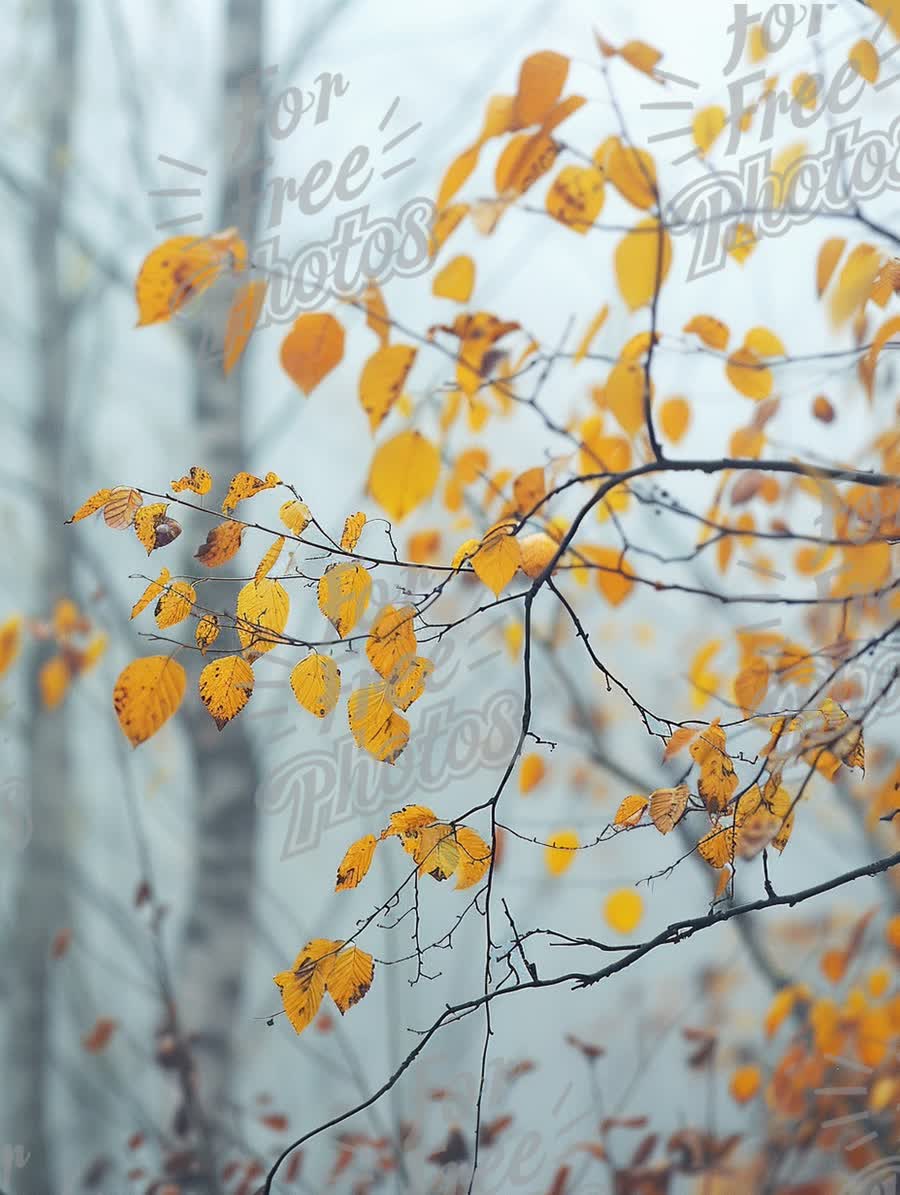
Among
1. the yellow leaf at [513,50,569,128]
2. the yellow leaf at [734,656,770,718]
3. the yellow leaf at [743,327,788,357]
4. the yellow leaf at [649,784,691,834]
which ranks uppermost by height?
the yellow leaf at [513,50,569,128]

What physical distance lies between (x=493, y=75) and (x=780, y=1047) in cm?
115

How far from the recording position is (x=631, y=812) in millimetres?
496

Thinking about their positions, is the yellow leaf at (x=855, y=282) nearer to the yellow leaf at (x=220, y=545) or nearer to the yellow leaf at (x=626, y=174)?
the yellow leaf at (x=626, y=174)

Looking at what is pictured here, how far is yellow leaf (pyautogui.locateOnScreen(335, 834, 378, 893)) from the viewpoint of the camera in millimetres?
449

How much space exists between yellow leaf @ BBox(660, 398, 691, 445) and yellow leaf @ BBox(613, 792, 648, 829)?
0.39 m

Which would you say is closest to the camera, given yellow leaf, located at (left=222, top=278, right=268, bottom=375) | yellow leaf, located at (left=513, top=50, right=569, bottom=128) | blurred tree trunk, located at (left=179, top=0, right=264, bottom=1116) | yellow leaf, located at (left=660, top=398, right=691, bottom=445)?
yellow leaf, located at (left=513, top=50, right=569, bottom=128)

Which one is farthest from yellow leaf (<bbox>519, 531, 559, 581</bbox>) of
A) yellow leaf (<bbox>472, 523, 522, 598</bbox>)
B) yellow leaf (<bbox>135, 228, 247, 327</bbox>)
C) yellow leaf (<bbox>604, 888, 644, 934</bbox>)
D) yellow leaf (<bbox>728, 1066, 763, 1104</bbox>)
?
yellow leaf (<bbox>728, 1066, 763, 1104</bbox>)

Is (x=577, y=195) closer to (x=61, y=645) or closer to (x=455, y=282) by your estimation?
(x=455, y=282)

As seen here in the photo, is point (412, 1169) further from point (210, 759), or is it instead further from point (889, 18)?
point (889, 18)

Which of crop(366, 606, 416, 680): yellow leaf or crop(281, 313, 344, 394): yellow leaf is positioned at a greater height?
crop(281, 313, 344, 394): yellow leaf

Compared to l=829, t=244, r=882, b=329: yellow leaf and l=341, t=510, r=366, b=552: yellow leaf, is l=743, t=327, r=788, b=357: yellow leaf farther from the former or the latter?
l=341, t=510, r=366, b=552: yellow leaf

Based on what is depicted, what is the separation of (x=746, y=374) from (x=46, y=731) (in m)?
1.01

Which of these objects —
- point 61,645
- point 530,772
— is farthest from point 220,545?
point 61,645

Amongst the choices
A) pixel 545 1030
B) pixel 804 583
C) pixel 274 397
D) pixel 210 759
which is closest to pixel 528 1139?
pixel 545 1030
